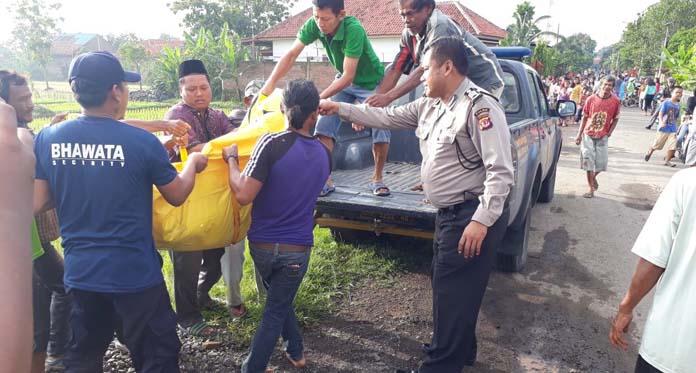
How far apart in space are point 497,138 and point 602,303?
265cm

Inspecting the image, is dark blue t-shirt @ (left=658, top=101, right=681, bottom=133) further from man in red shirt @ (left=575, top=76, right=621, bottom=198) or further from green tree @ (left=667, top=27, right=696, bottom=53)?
green tree @ (left=667, top=27, right=696, bottom=53)

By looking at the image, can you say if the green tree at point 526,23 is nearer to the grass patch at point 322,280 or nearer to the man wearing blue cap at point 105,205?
the grass patch at point 322,280

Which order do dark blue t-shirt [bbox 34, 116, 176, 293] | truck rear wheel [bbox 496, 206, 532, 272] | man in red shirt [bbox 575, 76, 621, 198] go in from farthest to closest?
man in red shirt [bbox 575, 76, 621, 198], truck rear wheel [bbox 496, 206, 532, 272], dark blue t-shirt [bbox 34, 116, 176, 293]

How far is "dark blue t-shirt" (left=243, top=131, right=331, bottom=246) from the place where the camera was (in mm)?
2508

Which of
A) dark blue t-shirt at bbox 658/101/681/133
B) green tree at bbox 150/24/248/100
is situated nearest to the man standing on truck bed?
dark blue t-shirt at bbox 658/101/681/133

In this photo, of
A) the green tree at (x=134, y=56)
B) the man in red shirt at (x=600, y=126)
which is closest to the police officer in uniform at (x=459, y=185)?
the man in red shirt at (x=600, y=126)

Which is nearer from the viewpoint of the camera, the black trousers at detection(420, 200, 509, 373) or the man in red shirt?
the black trousers at detection(420, 200, 509, 373)

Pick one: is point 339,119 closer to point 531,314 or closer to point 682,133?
point 531,314

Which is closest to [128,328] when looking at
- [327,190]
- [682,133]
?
[327,190]

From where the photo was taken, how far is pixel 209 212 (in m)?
2.61

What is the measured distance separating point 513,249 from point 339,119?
6.72 ft

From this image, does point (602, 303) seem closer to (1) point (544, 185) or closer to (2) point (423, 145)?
(2) point (423, 145)

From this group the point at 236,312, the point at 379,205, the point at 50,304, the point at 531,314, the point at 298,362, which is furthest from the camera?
the point at 531,314

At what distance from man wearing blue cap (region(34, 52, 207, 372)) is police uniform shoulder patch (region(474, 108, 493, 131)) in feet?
4.74
